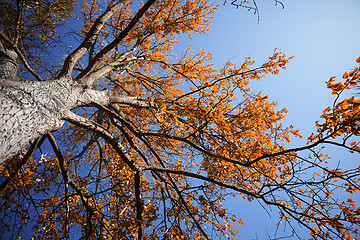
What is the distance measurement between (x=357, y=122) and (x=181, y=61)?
197 inches

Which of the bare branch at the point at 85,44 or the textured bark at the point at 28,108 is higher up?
the bare branch at the point at 85,44

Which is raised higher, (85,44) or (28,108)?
(85,44)

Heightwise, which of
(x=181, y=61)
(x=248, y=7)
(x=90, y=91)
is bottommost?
(x=90, y=91)

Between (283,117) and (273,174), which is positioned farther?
(283,117)

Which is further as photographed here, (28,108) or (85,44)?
(85,44)

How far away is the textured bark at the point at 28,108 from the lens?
4.42 feet

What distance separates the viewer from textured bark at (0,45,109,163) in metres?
1.35

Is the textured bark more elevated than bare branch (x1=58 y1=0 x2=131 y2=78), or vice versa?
bare branch (x1=58 y1=0 x2=131 y2=78)

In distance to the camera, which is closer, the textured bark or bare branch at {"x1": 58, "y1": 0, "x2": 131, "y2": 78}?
the textured bark

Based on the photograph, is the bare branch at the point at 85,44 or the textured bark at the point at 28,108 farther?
the bare branch at the point at 85,44

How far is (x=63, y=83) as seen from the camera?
7.49ft

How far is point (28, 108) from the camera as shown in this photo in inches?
61.1

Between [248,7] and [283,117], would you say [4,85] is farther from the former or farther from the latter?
[283,117]

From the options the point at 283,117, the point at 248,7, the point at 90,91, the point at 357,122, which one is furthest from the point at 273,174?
the point at 90,91
